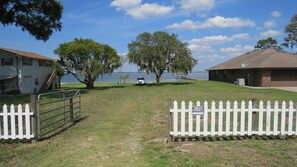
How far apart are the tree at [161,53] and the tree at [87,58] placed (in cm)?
343

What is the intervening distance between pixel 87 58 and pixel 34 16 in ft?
41.4

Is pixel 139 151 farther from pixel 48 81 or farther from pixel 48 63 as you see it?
pixel 48 63

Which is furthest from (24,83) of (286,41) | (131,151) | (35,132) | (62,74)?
(286,41)

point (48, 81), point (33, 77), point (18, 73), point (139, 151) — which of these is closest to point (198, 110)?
point (139, 151)

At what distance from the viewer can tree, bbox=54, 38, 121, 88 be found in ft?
112

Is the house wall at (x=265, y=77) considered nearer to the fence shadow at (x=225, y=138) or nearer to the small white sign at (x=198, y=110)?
the fence shadow at (x=225, y=138)

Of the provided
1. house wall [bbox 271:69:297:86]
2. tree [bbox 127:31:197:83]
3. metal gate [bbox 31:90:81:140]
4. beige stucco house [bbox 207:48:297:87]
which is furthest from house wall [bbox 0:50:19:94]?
house wall [bbox 271:69:297:86]

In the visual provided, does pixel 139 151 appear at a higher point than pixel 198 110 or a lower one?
lower

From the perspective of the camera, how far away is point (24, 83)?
29156 millimetres

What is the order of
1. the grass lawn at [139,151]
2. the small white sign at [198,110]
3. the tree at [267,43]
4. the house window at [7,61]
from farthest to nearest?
1. the tree at [267,43]
2. the house window at [7,61]
3. the small white sign at [198,110]
4. the grass lawn at [139,151]

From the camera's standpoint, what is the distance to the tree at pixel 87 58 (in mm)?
34094

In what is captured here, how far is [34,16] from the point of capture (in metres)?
22.5

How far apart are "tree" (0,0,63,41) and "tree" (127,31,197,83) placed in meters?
14.7

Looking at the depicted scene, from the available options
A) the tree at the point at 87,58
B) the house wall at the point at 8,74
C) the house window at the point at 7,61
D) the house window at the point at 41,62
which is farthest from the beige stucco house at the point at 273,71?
the house window at the point at 7,61
